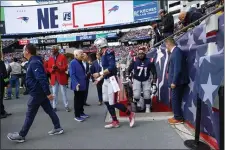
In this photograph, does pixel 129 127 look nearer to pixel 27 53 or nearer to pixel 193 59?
pixel 193 59

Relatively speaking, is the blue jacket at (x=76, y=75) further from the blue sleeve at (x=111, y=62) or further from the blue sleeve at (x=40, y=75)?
the blue sleeve at (x=40, y=75)

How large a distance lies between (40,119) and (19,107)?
2092 millimetres

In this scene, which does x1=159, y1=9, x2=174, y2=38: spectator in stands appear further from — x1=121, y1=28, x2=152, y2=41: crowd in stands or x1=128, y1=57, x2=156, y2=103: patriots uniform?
x1=121, y1=28, x2=152, y2=41: crowd in stands

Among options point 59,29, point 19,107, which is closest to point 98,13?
point 59,29

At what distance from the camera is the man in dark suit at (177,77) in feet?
14.5

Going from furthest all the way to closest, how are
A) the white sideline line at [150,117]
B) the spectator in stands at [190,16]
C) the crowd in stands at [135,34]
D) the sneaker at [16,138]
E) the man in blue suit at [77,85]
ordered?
the crowd in stands at [135,34] → the spectator in stands at [190,16] → the man in blue suit at [77,85] → the white sideline line at [150,117] → the sneaker at [16,138]

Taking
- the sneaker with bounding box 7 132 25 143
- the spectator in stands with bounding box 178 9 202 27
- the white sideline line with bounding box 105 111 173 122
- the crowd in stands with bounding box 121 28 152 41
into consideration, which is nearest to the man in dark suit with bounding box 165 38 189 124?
the white sideline line with bounding box 105 111 173 122

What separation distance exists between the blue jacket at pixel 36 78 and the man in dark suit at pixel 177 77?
7.14 feet

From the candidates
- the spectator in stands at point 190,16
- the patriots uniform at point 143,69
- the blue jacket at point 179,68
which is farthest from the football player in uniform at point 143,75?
the blue jacket at point 179,68

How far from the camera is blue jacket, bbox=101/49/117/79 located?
15.2 feet

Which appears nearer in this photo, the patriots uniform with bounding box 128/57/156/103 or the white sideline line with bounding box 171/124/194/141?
the white sideline line with bounding box 171/124/194/141

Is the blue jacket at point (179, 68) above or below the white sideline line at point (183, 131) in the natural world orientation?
above

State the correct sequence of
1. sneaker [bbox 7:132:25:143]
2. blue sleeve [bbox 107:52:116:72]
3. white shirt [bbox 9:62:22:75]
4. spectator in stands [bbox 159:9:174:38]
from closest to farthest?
sneaker [bbox 7:132:25:143]
blue sleeve [bbox 107:52:116:72]
spectator in stands [bbox 159:9:174:38]
white shirt [bbox 9:62:22:75]

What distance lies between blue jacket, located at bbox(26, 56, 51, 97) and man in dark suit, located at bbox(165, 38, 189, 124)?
2.18 metres
